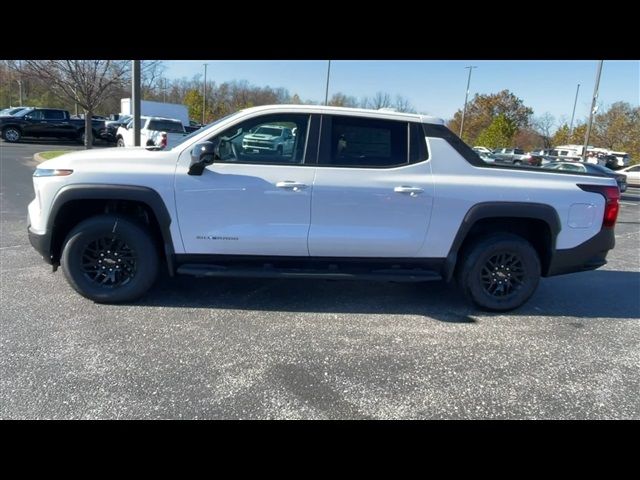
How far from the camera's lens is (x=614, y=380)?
3.03 metres

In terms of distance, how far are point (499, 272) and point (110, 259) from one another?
12.6 ft

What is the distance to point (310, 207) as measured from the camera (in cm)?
370

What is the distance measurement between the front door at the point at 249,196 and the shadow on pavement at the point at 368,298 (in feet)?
1.99

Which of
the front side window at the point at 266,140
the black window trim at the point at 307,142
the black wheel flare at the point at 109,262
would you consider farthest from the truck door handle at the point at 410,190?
the black wheel flare at the point at 109,262

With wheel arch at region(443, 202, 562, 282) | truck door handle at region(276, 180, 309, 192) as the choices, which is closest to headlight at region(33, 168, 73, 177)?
truck door handle at region(276, 180, 309, 192)

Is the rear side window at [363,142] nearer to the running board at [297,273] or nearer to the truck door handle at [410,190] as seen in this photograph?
the truck door handle at [410,190]

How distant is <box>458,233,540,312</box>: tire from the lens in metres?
4.03

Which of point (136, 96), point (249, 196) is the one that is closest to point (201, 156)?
point (249, 196)

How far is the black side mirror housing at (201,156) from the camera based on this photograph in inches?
136

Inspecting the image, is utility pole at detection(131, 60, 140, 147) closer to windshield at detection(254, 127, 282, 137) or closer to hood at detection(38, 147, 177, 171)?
hood at detection(38, 147, 177, 171)

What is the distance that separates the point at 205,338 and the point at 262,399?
0.96 metres

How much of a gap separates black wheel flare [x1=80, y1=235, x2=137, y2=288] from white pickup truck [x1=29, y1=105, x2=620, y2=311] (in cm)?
1

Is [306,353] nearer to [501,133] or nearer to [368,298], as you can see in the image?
[368,298]

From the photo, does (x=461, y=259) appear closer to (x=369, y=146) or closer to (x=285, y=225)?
(x=369, y=146)
